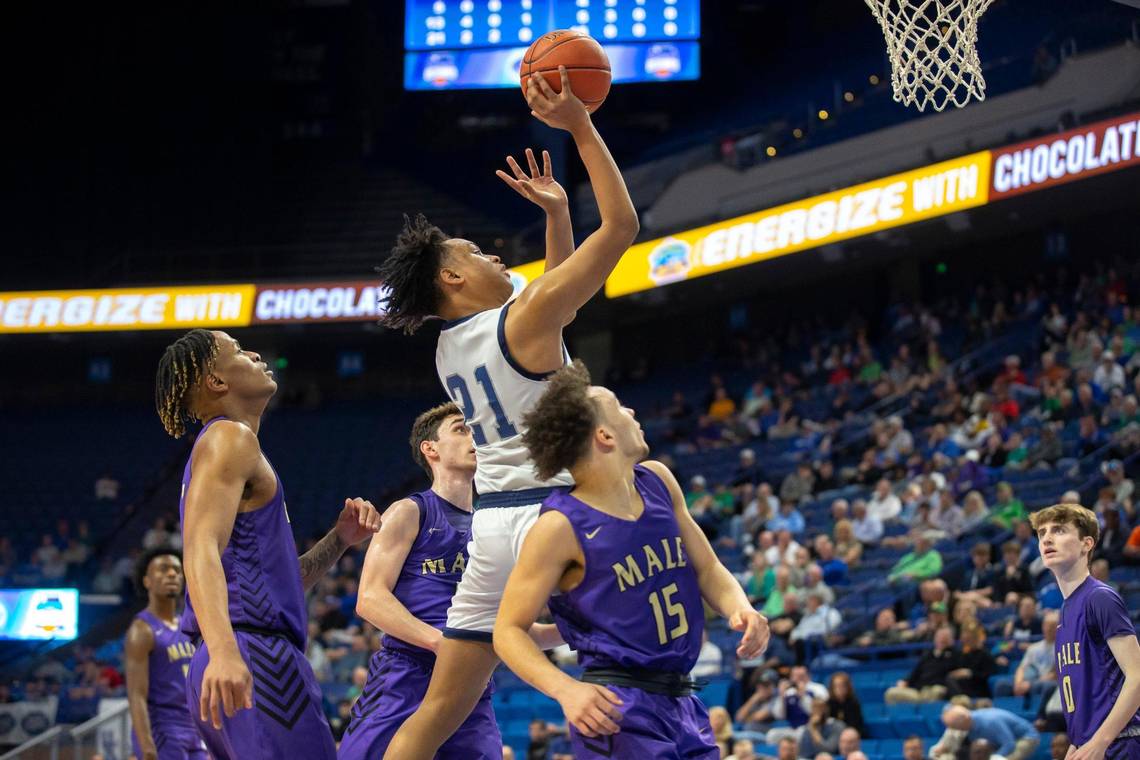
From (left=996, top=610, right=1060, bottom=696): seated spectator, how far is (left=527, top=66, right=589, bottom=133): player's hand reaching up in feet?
21.9

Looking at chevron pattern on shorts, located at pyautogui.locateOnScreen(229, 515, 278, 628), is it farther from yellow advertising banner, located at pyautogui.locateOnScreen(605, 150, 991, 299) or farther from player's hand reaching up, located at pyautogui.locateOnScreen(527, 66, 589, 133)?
yellow advertising banner, located at pyautogui.locateOnScreen(605, 150, 991, 299)

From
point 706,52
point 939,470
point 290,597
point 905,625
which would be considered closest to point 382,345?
point 706,52

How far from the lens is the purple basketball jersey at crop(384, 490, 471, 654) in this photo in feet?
17.0

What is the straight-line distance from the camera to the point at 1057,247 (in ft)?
62.2

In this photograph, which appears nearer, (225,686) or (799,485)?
(225,686)

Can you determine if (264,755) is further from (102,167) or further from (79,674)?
(102,167)

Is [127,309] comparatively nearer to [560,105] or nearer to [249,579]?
[249,579]

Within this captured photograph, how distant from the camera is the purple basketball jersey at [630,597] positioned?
3820 mm

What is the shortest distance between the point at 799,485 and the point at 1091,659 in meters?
9.84

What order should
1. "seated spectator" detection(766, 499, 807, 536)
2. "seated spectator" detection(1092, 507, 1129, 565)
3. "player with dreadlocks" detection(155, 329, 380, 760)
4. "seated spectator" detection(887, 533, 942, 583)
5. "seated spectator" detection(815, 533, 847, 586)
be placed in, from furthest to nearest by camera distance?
1. "seated spectator" detection(766, 499, 807, 536)
2. "seated spectator" detection(815, 533, 847, 586)
3. "seated spectator" detection(887, 533, 942, 583)
4. "seated spectator" detection(1092, 507, 1129, 565)
5. "player with dreadlocks" detection(155, 329, 380, 760)

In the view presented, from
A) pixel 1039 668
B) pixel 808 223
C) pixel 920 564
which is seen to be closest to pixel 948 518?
pixel 920 564

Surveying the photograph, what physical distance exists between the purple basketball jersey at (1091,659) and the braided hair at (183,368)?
3522 mm

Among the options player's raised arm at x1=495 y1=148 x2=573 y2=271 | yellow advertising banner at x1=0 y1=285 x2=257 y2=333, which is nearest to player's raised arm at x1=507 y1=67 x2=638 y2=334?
player's raised arm at x1=495 y1=148 x2=573 y2=271

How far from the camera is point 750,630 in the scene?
12.4ft
